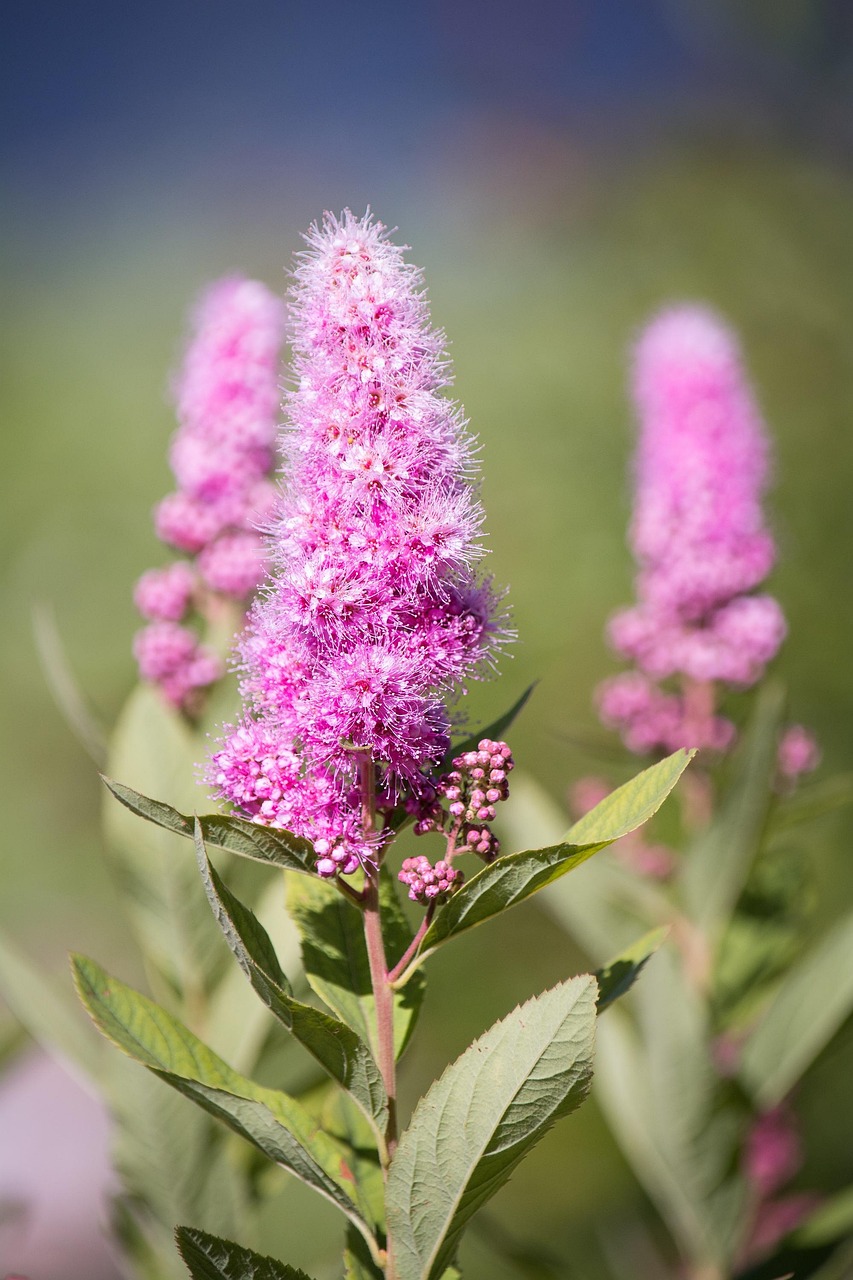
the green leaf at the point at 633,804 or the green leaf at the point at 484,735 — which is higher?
the green leaf at the point at 484,735

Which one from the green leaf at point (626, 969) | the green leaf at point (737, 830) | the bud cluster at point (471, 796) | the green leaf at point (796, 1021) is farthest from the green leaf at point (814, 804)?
the bud cluster at point (471, 796)

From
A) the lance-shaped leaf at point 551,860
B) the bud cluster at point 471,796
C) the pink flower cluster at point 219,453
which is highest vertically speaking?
the pink flower cluster at point 219,453

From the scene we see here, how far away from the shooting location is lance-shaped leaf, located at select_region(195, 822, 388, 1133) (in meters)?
1.02

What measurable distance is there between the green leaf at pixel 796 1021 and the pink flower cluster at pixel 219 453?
1.16 metres

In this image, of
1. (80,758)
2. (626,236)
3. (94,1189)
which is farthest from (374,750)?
(626,236)

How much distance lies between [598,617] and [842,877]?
1.28 metres

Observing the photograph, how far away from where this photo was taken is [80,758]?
4.75 meters

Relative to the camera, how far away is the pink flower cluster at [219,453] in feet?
7.21

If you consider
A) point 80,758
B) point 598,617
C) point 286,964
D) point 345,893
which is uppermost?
point 80,758

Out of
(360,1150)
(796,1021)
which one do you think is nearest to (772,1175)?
(796,1021)

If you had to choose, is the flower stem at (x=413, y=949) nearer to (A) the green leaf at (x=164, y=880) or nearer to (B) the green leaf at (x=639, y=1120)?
(A) the green leaf at (x=164, y=880)

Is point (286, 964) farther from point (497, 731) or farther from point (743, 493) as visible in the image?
point (743, 493)

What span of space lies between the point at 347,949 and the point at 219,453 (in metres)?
1.17

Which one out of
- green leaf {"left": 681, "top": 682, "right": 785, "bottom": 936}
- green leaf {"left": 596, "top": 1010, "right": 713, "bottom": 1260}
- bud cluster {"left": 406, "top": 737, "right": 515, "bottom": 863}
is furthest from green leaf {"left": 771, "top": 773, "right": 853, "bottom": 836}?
bud cluster {"left": 406, "top": 737, "right": 515, "bottom": 863}
